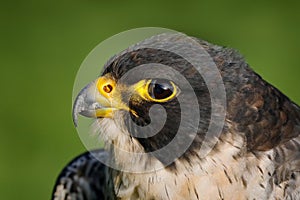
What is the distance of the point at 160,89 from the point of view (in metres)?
5.73

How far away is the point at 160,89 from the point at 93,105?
46cm

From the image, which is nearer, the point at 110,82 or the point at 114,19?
the point at 110,82

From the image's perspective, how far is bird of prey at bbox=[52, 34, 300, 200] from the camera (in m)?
5.74

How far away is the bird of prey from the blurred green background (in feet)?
16.3

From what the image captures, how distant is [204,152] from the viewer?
5.75 m

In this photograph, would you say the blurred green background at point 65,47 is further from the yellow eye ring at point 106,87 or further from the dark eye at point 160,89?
the dark eye at point 160,89

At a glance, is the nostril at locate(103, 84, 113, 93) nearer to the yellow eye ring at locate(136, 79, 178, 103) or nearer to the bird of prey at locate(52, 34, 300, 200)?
the bird of prey at locate(52, 34, 300, 200)

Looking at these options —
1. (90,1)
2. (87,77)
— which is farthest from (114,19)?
(87,77)

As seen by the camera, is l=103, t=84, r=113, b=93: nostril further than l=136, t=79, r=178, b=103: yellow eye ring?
Yes

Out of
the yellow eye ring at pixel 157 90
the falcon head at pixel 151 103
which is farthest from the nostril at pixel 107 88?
the yellow eye ring at pixel 157 90

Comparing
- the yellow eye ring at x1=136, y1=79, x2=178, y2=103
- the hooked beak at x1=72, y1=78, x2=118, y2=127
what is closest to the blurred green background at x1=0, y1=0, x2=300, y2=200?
the hooked beak at x1=72, y1=78, x2=118, y2=127

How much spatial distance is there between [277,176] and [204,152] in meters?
0.47

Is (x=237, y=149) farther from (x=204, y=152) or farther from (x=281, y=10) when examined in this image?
(x=281, y=10)

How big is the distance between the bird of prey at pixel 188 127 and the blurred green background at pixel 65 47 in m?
4.98
